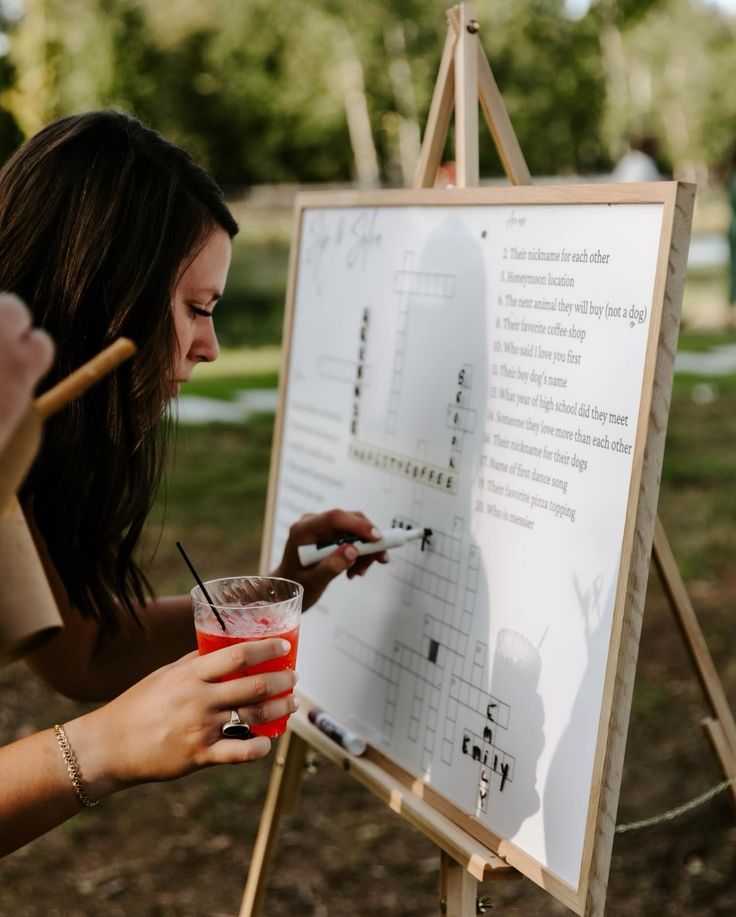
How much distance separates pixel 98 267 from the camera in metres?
1.44

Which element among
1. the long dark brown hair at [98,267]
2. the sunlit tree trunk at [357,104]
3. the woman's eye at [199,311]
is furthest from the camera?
the sunlit tree trunk at [357,104]

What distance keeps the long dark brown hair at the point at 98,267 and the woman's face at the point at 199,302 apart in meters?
0.02

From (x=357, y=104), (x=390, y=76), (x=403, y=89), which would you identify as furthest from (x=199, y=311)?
(x=357, y=104)

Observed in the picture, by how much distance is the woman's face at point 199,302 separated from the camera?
1536 millimetres

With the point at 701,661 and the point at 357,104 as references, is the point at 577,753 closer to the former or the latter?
the point at 701,661

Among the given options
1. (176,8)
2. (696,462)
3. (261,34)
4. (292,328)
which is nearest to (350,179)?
(261,34)

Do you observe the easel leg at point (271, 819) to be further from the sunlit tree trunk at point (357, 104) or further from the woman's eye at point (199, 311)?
the sunlit tree trunk at point (357, 104)

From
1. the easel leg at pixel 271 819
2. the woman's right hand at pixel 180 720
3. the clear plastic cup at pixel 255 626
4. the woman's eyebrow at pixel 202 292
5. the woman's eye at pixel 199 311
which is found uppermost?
the woman's eyebrow at pixel 202 292

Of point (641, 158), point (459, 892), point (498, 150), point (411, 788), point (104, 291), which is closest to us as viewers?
point (104, 291)

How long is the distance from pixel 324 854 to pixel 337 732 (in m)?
1.10

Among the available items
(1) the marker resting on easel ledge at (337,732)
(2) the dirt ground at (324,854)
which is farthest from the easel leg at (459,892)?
(2) the dirt ground at (324,854)

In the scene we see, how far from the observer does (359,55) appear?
21891 millimetres

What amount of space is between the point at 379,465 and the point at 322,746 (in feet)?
1.66

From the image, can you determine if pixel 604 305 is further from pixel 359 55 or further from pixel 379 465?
pixel 359 55
